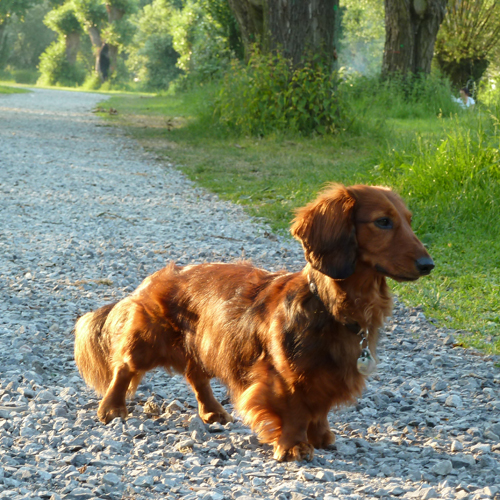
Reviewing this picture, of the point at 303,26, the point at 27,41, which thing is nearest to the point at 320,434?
A: the point at 303,26

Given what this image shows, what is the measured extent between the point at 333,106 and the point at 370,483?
33.9 ft

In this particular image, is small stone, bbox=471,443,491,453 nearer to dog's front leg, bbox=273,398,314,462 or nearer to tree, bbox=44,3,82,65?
dog's front leg, bbox=273,398,314,462

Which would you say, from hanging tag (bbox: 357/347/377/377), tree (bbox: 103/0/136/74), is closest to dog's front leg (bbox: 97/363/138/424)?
hanging tag (bbox: 357/347/377/377)

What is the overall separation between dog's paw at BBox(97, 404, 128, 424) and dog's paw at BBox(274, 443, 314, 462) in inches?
33.9

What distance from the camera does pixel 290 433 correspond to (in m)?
2.93

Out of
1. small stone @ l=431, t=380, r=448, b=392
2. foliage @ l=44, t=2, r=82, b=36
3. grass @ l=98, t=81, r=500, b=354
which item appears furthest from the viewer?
foliage @ l=44, t=2, r=82, b=36

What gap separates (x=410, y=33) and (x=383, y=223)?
53.7 ft

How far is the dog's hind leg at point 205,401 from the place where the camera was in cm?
341

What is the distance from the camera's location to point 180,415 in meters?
3.45

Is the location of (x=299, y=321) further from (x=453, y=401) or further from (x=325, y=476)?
(x=453, y=401)

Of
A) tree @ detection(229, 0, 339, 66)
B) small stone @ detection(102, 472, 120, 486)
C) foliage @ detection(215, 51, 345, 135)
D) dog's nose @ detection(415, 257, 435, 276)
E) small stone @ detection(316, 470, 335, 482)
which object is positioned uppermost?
tree @ detection(229, 0, 339, 66)

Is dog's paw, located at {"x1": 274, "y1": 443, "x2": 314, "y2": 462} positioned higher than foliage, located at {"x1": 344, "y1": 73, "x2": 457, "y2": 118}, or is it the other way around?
foliage, located at {"x1": 344, "y1": 73, "x2": 457, "y2": 118}

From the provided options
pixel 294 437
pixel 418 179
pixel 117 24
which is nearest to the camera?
pixel 294 437

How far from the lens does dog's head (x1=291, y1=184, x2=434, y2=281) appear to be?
9.04 feet
